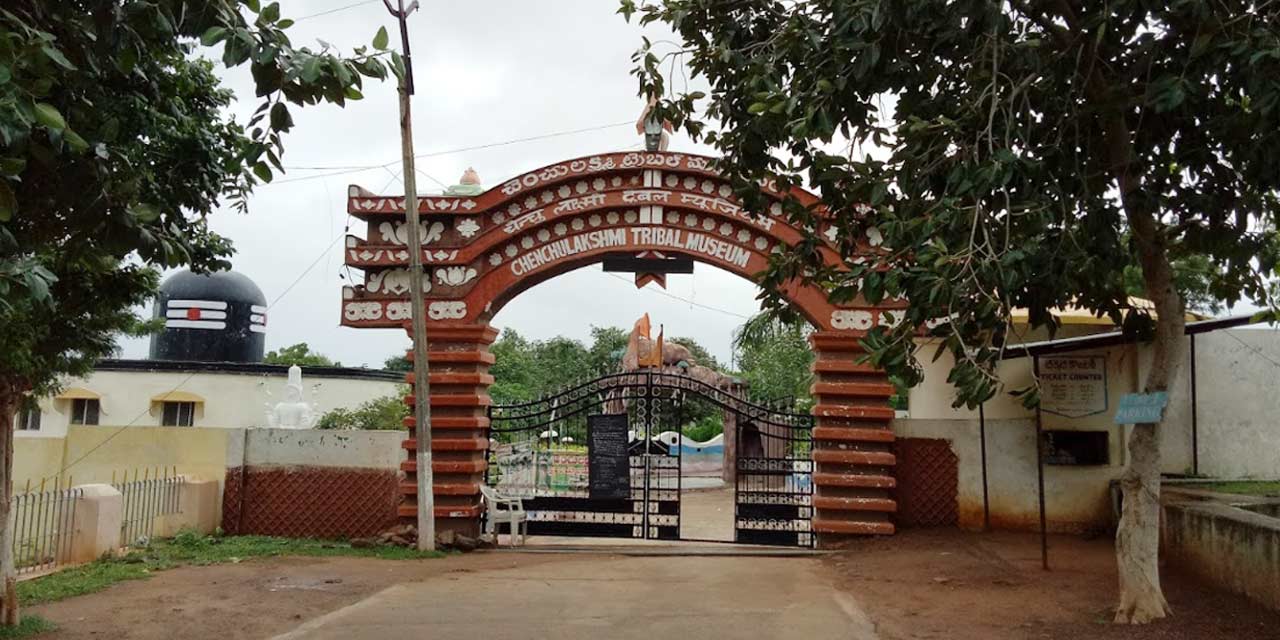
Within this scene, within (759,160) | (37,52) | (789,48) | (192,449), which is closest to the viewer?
(37,52)

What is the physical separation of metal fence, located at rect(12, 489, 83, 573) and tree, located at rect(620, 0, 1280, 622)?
7990 millimetres

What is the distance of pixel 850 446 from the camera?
1169 cm

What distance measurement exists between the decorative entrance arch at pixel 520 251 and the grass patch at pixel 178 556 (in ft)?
2.94

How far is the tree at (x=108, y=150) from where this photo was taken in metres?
3.86

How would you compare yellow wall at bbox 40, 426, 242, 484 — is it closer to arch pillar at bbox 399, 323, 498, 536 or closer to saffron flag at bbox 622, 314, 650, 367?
arch pillar at bbox 399, 323, 498, 536

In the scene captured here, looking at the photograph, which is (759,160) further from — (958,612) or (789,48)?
(958,612)

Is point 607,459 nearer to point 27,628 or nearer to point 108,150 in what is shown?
point 27,628

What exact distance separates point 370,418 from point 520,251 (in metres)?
13.4

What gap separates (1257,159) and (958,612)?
4.02 metres

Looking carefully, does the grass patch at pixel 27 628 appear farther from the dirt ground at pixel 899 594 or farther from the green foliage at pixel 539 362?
the green foliage at pixel 539 362

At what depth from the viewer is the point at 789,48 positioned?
7.50m

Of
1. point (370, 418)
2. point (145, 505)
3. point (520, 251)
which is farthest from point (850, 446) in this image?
point (370, 418)

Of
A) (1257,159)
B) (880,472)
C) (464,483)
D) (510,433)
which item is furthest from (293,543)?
(1257,159)

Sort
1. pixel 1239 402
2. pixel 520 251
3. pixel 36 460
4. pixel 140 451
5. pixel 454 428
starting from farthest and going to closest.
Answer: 1. pixel 36 460
2. pixel 140 451
3. pixel 520 251
4. pixel 454 428
5. pixel 1239 402
